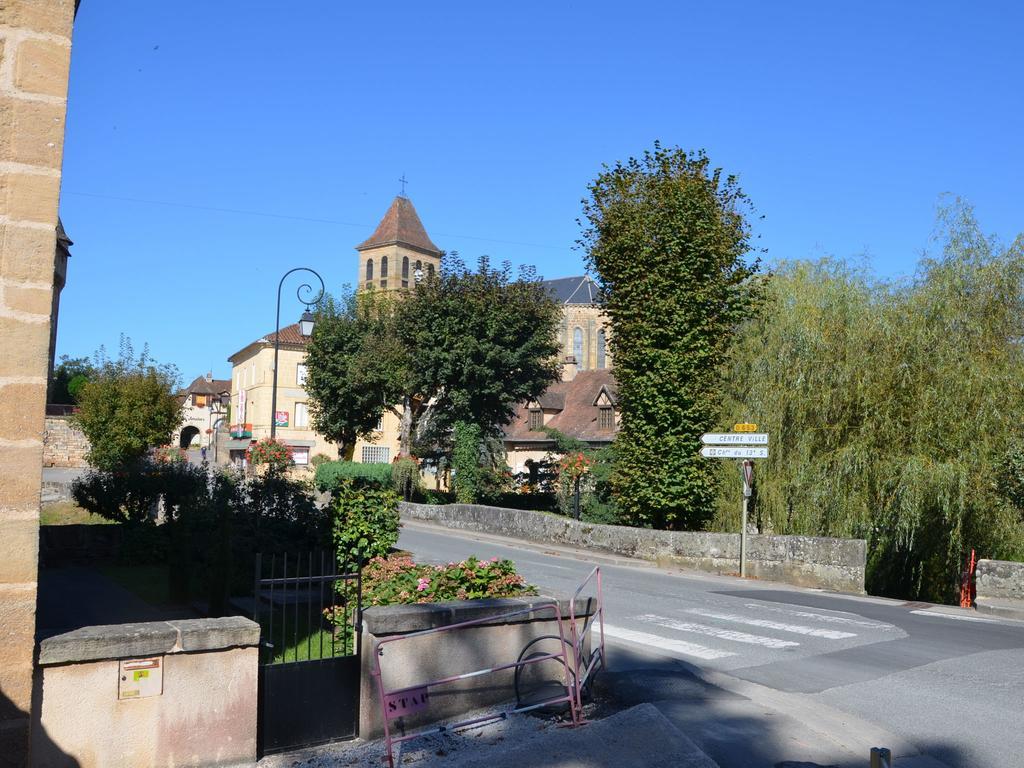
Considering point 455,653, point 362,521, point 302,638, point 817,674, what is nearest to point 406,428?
point 362,521

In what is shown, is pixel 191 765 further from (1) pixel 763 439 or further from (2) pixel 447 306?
(2) pixel 447 306

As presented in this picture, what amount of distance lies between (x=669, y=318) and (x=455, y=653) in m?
15.9

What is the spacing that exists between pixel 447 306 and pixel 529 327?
3.17 metres

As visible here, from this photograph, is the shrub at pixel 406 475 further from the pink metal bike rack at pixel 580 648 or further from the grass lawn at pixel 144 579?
the pink metal bike rack at pixel 580 648

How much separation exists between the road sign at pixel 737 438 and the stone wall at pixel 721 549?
6.39 ft

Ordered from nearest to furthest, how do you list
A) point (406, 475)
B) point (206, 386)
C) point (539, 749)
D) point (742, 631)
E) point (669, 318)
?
point (539, 749), point (742, 631), point (669, 318), point (406, 475), point (206, 386)

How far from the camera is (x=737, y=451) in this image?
1881 centimetres

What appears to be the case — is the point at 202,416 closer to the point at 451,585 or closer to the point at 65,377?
the point at 65,377

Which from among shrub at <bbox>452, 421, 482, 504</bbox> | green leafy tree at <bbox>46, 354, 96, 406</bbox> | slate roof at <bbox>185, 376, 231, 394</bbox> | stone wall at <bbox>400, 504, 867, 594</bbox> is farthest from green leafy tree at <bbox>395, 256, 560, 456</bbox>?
slate roof at <bbox>185, 376, 231, 394</bbox>

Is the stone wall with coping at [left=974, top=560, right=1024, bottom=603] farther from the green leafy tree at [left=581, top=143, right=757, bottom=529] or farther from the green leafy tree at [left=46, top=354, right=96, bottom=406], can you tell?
the green leafy tree at [left=46, top=354, right=96, bottom=406]

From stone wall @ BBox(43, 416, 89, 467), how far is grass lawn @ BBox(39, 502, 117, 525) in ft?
76.1

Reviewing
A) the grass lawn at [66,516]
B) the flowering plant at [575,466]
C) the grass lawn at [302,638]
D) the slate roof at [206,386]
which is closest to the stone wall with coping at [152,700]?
the grass lawn at [302,638]

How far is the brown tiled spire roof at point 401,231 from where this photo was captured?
94125 mm

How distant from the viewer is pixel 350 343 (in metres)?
37.8
